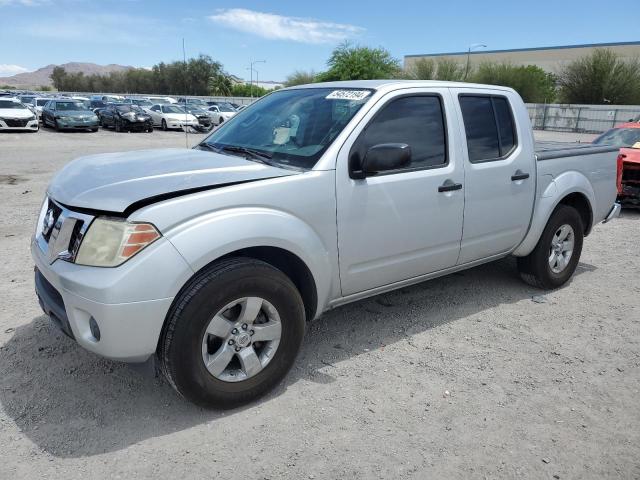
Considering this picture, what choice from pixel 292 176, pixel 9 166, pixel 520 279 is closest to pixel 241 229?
pixel 292 176

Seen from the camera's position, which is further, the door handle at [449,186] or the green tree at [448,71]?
the green tree at [448,71]

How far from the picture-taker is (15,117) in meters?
22.5

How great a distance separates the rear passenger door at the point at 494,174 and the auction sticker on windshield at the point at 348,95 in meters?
0.86

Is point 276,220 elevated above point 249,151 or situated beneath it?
situated beneath

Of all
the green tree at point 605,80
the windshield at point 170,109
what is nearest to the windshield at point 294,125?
the windshield at point 170,109

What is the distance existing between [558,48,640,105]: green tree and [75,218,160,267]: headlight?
5429 centimetres

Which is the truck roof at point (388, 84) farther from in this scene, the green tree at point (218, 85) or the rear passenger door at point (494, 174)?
the green tree at point (218, 85)

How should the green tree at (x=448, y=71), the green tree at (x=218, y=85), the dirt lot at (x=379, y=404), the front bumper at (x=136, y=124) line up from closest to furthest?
the dirt lot at (x=379, y=404) → the front bumper at (x=136, y=124) → the green tree at (x=448, y=71) → the green tree at (x=218, y=85)

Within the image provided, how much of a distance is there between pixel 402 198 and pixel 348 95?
0.82m

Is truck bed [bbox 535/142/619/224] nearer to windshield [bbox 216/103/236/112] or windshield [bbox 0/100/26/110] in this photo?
windshield [bbox 0/100/26/110]

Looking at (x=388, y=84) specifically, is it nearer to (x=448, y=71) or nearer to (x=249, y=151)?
(x=249, y=151)

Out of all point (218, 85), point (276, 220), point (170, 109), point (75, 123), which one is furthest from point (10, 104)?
point (218, 85)

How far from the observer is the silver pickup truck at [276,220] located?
267cm

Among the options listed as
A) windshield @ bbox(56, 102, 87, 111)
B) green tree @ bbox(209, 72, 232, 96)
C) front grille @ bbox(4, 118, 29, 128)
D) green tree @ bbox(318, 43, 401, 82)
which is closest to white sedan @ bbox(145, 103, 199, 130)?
windshield @ bbox(56, 102, 87, 111)
